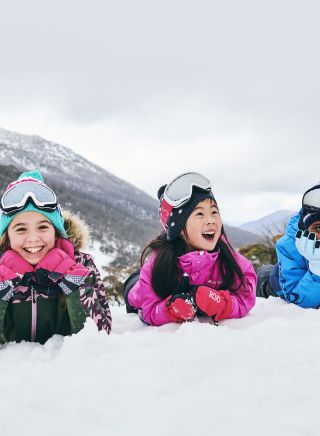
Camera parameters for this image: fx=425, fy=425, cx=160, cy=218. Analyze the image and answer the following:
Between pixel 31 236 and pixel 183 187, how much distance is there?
3.72ft

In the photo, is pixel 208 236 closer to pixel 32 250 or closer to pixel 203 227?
pixel 203 227

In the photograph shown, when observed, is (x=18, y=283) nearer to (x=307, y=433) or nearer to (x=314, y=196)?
(x=307, y=433)

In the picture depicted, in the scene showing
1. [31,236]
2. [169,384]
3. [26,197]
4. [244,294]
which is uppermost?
[26,197]

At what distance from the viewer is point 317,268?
3.07m

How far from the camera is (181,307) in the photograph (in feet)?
9.07

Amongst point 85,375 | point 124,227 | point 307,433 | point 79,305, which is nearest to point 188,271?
point 79,305

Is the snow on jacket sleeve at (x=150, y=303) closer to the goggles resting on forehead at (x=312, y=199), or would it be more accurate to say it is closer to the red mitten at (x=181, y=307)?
the red mitten at (x=181, y=307)

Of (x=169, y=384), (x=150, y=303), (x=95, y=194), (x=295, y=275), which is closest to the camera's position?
(x=169, y=384)

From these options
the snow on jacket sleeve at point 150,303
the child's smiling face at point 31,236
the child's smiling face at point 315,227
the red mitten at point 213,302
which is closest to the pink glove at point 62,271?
the child's smiling face at point 31,236

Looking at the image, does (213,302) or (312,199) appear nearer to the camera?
(213,302)

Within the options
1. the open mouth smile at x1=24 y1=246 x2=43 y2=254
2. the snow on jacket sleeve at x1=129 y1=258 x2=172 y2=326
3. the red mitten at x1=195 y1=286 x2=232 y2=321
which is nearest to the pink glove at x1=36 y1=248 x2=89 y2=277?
the open mouth smile at x1=24 y1=246 x2=43 y2=254

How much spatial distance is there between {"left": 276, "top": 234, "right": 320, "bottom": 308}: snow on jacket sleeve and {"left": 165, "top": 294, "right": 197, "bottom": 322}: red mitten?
3.25 ft

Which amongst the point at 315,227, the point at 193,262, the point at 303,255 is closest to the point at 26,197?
the point at 193,262

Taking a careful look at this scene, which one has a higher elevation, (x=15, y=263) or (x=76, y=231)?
(x=76, y=231)
